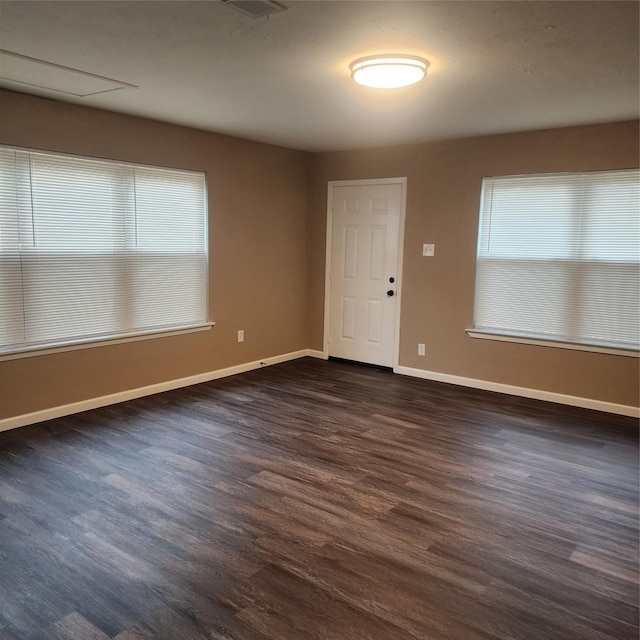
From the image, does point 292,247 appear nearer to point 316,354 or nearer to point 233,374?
point 316,354

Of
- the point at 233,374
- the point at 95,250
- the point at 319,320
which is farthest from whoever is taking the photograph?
the point at 319,320

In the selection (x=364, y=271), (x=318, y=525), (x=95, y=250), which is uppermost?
(x=95, y=250)

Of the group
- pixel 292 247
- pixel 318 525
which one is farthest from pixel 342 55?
pixel 292 247

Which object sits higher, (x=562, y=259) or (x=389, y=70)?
(x=389, y=70)

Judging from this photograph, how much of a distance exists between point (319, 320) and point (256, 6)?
439 centimetres

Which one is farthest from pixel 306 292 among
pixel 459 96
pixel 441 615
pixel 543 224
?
pixel 441 615

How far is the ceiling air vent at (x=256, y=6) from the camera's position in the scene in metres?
2.14

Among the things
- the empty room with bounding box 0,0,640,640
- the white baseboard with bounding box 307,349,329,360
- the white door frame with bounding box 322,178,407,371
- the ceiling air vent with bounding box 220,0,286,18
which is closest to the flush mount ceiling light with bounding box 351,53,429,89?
the empty room with bounding box 0,0,640,640

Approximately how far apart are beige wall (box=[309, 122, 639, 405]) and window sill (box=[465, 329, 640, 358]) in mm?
46

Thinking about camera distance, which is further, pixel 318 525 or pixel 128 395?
pixel 128 395

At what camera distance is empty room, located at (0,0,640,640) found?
2223 millimetres

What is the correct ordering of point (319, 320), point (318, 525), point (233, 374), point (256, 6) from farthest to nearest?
point (319, 320) → point (233, 374) → point (318, 525) → point (256, 6)

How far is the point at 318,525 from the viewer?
2678 millimetres

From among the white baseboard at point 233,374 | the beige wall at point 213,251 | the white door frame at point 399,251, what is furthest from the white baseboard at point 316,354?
the white baseboard at point 233,374
